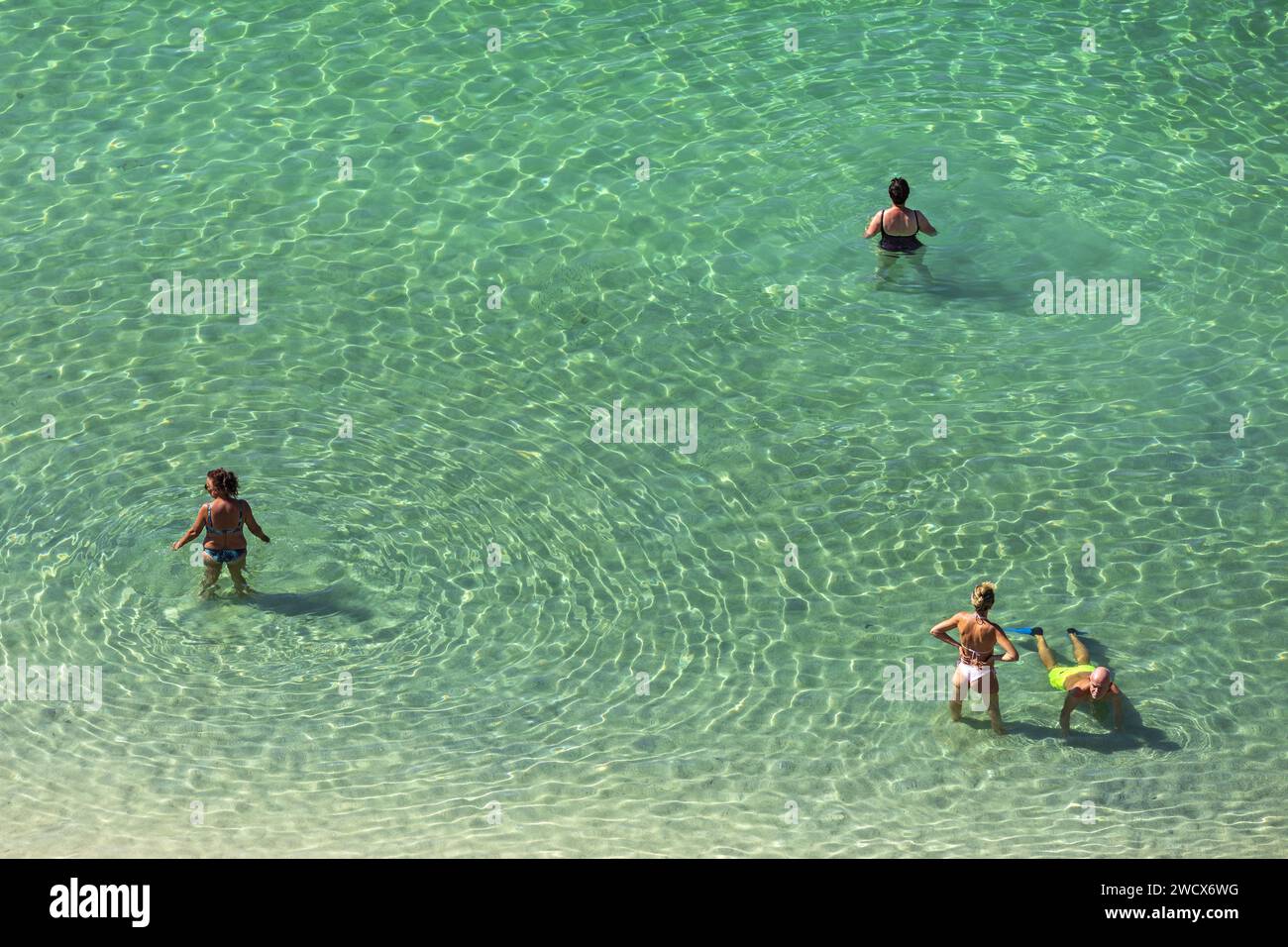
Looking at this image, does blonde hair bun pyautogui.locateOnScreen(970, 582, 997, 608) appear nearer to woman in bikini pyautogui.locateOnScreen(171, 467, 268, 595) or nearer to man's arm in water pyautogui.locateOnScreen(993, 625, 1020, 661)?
man's arm in water pyautogui.locateOnScreen(993, 625, 1020, 661)

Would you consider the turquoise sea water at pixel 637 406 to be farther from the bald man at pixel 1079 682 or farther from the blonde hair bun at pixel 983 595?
the blonde hair bun at pixel 983 595

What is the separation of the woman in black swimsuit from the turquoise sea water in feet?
0.83

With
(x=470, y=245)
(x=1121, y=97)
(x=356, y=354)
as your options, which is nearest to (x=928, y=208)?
(x=1121, y=97)

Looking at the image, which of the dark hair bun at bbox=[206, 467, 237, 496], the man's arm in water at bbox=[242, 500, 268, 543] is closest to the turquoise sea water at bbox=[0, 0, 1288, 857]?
the man's arm in water at bbox=[242, 500, 268, 543]

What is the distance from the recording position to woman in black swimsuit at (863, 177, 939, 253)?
54.9 feet

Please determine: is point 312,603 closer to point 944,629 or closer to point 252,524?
point 252,524

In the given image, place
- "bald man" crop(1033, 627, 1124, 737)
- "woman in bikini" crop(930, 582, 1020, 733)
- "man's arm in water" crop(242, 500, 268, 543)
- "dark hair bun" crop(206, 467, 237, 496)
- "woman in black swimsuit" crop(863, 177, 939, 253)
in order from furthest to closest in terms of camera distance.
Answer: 1. "woman in black swimsuit" crop(863, 177, 939, 253)
2. "man's arm in water" crop(242, 500, 268, 543)
3. "dark hair bun" crop(206, 467, 237, 496)
4. "woman in bikini" crop(930, 582, 1020, 733)
5. "bald man" crop(1033, 627, 1124, 737)

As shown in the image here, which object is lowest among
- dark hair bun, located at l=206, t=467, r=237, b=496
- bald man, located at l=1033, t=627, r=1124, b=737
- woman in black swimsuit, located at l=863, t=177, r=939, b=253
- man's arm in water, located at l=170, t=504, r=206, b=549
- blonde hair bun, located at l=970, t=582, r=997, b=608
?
bald man, located at l=1033, t=627, r=1124, b=737

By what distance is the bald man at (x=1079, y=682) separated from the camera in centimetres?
1247

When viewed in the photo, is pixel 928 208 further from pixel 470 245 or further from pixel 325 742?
pixel 325 742

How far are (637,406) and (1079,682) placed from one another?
4.80m

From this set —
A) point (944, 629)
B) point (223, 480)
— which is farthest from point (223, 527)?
point (944, 629)

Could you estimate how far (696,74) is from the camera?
63.6 feet

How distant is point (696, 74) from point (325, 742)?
984cm
